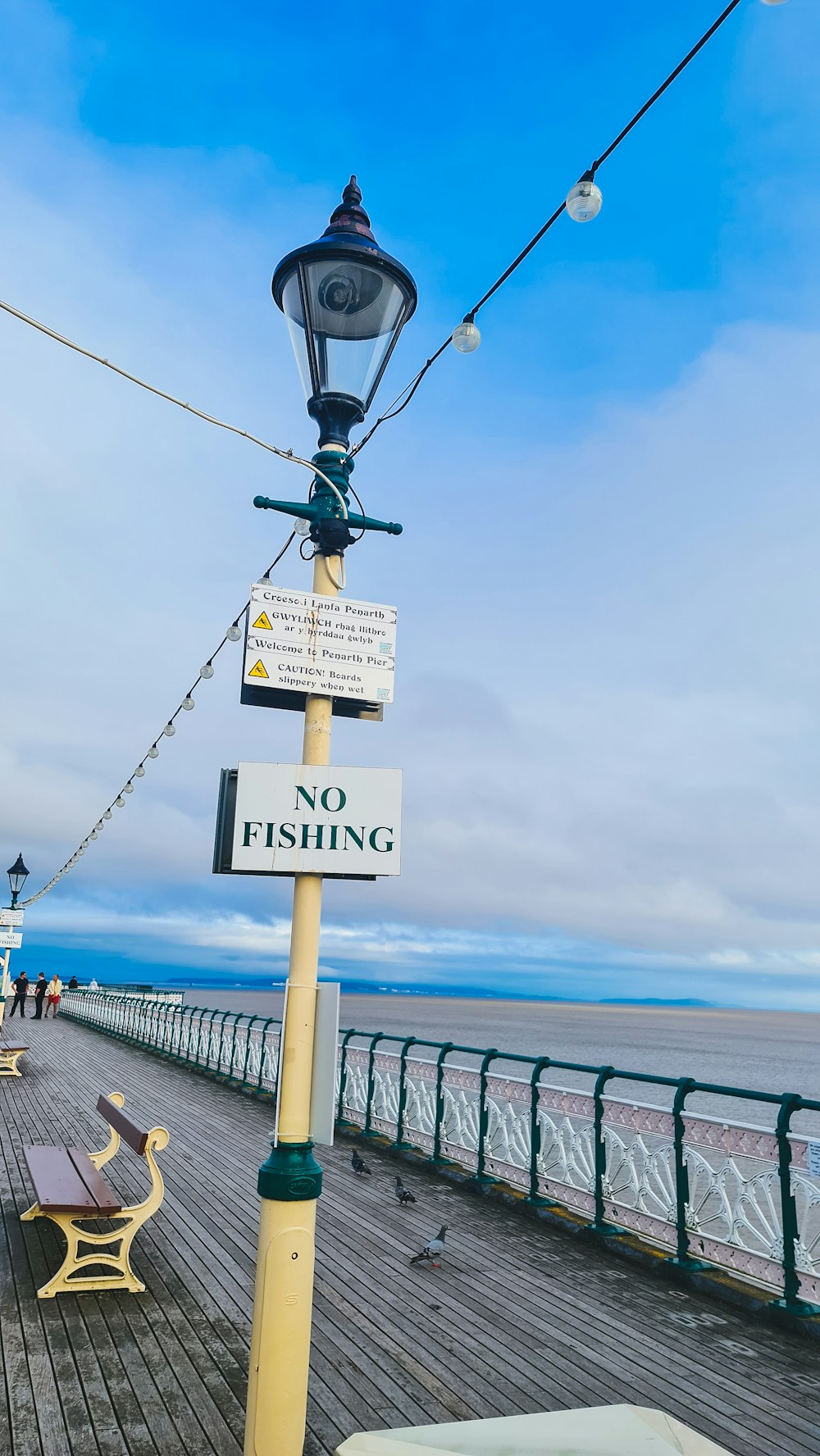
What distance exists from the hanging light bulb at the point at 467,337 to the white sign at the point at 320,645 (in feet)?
5.95

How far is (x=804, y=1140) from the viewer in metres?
5.96

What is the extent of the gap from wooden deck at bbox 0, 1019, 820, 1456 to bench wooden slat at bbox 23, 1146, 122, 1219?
49 cm

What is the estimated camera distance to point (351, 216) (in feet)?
13.8

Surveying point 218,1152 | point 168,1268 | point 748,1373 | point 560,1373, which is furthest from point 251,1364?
point 218,1152

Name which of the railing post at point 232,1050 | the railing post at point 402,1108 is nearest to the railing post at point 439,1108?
the railing post at point 402,1108

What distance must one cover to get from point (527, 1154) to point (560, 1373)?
12.4ft

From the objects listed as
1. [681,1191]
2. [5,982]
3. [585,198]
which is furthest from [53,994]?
[585,198]

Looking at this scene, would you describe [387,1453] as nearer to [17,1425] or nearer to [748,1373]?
[17,1425]

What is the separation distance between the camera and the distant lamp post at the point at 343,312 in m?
3.82

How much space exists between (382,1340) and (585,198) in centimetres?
588

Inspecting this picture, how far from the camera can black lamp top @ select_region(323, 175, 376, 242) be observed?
404 cm

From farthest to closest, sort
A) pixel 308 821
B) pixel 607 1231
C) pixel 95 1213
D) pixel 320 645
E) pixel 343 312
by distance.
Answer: pixel 607 1231 < pixel 95 1213 < pixel 343 312 < pixel 320 645 < pixel 308 821

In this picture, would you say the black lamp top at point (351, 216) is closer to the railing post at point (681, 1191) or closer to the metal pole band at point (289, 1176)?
the metal pole band at point (289, 1176)

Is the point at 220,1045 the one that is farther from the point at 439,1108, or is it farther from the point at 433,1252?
the point at 433,1252
